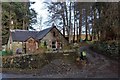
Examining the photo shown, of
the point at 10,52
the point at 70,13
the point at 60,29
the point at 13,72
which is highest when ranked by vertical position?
the point at 70,13

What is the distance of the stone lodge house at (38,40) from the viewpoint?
2637 mm

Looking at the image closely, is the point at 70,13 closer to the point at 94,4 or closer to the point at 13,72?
the point at 94,4

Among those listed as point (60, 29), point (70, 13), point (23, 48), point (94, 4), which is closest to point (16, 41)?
point (23, 48)

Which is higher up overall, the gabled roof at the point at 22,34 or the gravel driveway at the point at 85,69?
the gabled roof at the point at 22,34

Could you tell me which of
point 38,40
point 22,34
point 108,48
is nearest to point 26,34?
point 22,34

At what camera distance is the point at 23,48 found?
2646mm

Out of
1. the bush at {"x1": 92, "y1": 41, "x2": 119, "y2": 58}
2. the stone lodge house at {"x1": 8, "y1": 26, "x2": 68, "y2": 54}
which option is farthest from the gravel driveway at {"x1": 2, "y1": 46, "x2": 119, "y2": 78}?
the stone lodge house at {"x1": 8, "y1": 26, "x2": 68, "y2": 54}

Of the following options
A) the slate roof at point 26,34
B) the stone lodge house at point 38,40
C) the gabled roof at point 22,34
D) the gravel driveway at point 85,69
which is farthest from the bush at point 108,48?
the gabled roof at point 22,34

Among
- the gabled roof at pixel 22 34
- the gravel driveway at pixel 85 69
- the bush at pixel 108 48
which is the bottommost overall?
the gravel driveway at pixel 85 69

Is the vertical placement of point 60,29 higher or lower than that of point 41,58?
higher

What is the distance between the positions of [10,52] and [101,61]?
987 mm

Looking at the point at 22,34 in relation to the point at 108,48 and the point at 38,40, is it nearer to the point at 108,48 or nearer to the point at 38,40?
the point at 38,40

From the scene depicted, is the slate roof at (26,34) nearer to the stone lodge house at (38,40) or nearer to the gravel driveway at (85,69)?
the stone lodge house at (38,40)

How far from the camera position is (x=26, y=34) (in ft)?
8.70
